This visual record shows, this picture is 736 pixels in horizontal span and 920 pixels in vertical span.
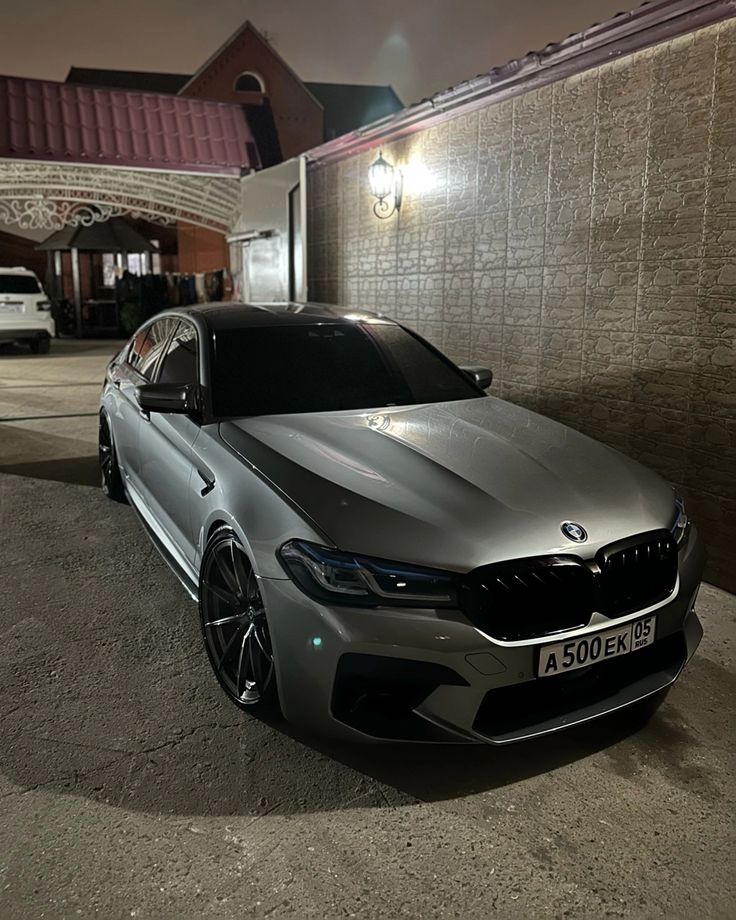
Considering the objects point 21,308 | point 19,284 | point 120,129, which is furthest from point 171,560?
point 19,284

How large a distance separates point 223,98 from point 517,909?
30.0 m

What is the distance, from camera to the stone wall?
14.6ft

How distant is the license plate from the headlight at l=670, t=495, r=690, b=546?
37cm

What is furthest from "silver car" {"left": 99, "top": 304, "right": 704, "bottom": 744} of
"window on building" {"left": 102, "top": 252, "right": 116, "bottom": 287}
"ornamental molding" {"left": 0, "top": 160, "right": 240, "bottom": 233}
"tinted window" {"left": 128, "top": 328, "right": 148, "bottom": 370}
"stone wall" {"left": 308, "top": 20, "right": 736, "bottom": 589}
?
"window on building" {"left": 102, "top": 252, "right": 116, "bottom": 287}

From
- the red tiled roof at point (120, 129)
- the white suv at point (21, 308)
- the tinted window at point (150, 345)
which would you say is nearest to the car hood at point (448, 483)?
the tinted window at point (150, 345)

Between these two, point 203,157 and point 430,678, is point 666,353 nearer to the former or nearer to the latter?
point 430,678

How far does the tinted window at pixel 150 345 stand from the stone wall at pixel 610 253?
284 centimetres

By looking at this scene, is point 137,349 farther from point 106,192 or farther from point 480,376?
point 106,192

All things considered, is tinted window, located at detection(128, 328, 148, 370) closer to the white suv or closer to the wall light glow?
the wall light glow

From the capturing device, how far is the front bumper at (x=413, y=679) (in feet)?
7.57

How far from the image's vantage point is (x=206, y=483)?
318cm

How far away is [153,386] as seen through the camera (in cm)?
352

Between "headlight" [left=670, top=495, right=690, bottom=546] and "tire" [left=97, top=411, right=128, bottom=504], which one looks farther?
"tire" [left=97, top=411, right=128, bottom=504]

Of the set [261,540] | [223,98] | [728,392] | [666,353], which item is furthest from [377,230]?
[223,98]
